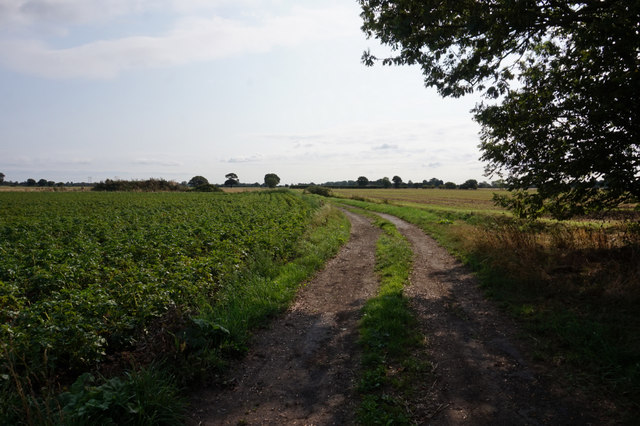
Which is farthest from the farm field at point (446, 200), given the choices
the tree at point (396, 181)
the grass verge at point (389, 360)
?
the tree at point (396, 181)

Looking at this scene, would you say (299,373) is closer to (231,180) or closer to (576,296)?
(576,296)

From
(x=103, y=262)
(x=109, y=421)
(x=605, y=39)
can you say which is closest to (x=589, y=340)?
(x=605, y=39)

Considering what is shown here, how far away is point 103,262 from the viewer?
970cm

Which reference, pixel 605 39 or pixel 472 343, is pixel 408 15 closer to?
pixel 605 39

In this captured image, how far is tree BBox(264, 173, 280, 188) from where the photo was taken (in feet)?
472

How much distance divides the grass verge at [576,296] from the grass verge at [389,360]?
2.18m

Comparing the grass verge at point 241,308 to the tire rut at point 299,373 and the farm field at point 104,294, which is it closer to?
the farm field at point 104,294

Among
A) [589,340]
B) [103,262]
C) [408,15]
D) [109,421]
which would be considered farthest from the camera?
[103,262]

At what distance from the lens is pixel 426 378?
5.08 meters

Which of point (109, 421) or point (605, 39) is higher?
point (605, 39)

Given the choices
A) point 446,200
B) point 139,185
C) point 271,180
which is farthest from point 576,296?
point 271,180

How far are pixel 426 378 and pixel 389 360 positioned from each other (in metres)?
0.73

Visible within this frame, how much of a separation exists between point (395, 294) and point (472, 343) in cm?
276

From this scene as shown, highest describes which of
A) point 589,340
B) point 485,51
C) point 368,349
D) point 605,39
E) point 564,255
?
point 485,51
